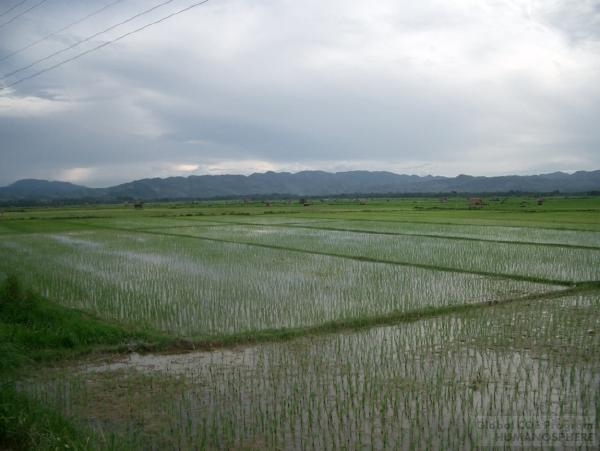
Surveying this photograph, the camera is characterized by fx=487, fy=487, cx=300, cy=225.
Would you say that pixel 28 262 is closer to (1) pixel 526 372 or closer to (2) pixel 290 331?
(2) pixel 290 331

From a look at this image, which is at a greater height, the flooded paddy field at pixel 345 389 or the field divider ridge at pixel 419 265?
the field divider ridge at pixel 419 265

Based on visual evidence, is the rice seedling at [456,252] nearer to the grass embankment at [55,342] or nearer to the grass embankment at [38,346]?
the grass embankment at [55,342]

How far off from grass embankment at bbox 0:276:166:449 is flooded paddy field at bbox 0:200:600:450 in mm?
187

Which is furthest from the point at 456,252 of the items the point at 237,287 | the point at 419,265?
the point at 237,287

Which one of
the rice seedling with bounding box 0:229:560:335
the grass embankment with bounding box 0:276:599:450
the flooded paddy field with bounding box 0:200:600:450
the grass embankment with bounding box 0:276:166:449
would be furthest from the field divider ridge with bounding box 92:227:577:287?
the grass embankment with bounding box 0:276:166:449

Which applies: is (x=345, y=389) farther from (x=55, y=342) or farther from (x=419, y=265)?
(x=419, y=265)

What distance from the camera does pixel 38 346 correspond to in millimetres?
6211

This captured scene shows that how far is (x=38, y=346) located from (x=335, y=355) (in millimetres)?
3778

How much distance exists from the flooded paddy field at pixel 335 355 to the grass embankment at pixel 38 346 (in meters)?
0.19

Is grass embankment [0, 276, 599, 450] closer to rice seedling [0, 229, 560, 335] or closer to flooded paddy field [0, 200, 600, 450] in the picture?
flooded paddy field [0, 200, 600, 450]

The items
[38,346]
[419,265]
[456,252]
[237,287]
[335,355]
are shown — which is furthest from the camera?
[456,252]

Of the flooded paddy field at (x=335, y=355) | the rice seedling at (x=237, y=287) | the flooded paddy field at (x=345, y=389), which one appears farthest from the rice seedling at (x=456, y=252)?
the flooded paddy field at (x=345, y=389)

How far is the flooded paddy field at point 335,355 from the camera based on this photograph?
4.03 meters

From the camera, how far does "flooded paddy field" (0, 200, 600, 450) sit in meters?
4.03
